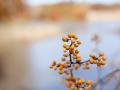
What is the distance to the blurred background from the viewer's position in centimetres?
41

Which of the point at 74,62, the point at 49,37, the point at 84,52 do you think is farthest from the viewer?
the point at 49,37

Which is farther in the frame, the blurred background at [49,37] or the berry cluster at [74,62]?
the blurred background at [49,37]

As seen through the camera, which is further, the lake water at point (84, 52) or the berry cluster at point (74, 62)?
the lake water at point (84, 52)

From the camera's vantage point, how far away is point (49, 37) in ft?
2.41

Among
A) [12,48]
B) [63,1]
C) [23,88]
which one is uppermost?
[63,1]

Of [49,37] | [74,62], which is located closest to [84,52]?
[74,62]

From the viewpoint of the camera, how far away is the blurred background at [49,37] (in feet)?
1.36

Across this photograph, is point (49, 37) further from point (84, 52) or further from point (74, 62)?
point (74, 62)

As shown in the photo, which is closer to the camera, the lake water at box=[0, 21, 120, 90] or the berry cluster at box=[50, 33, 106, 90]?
the berry cluster at box=[50, 33, 106, 90]

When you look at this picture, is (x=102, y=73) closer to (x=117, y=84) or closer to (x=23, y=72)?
(x=117, y=84)

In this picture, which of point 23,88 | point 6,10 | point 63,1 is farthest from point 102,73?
point 6,10

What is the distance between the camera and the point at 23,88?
74cm

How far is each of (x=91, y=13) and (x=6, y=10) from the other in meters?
0.36

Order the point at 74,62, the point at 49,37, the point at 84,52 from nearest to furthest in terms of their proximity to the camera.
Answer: the point at 74,62 < the point at 84,52 < the point at 49,37
